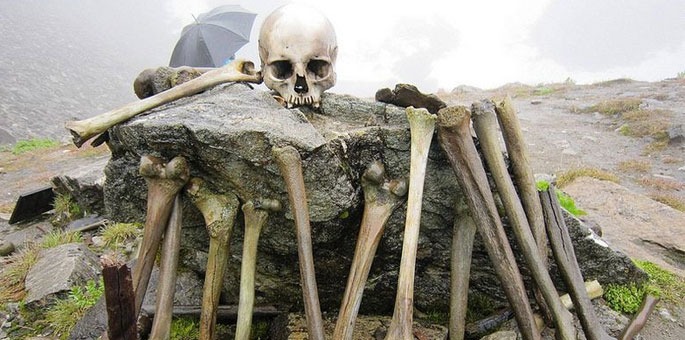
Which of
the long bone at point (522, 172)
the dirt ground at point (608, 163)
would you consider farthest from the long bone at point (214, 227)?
the dirt ground at point (608, 163)

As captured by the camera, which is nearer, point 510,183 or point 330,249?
point 510,183

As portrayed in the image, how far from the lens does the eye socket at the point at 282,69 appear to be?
3.18 metres

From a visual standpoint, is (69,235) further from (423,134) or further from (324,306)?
(423,134)

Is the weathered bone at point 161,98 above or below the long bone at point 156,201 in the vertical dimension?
above

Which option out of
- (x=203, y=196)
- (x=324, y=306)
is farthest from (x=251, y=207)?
(x=324, y=306)

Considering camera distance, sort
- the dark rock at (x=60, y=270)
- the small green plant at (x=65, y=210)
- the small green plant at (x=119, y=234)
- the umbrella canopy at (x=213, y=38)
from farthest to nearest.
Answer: the umbrella canopy at (x=213, y=38) → the small green plant at (x=65, y=210) → the small green plant at (x=119, y=234) → the dark rock at (x=60, y=270)

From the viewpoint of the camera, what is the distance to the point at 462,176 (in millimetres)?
2570

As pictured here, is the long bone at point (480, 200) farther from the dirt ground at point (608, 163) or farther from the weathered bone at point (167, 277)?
the weathered bone at point (167, 277)

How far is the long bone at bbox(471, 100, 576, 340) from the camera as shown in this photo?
7.90ft

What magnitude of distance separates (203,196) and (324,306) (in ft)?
4.51

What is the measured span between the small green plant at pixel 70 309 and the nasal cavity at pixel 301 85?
258 cm

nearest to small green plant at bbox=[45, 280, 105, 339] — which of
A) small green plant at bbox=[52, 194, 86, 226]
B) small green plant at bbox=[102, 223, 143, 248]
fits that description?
small green plant at bbox=[102, 223, 143, 248]

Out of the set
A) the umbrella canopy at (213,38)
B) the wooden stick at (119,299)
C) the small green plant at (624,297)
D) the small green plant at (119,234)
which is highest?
the umbrella canopy at (213,38)

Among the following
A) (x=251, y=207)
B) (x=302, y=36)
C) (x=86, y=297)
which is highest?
(x=302, y=36)
